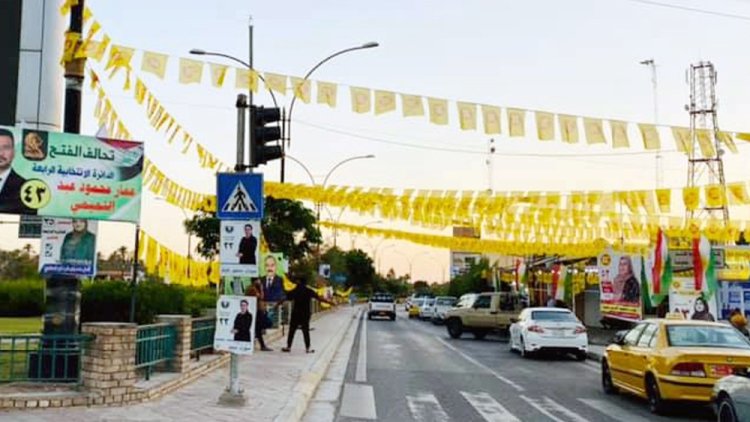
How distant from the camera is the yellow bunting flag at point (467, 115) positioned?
549 inches

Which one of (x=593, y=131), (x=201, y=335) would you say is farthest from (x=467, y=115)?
(x=201, y=335)

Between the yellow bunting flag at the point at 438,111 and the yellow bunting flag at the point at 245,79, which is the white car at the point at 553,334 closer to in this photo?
the yellow bunting flag at the point at 438,111

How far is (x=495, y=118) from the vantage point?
46.1ft

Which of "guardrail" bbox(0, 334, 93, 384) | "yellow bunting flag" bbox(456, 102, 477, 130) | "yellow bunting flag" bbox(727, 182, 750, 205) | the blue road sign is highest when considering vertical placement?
"yellow bunting flag" bbox(456, 102, 477, 130)

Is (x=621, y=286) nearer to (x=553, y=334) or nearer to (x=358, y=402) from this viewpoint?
(x=553, y=334)

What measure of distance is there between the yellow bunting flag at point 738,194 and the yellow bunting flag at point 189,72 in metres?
11.8

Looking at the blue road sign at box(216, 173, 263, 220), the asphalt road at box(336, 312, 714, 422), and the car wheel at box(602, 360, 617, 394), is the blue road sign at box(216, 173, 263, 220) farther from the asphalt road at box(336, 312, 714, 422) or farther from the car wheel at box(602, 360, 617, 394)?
the car wheel at box(602, 360, 617, 394)

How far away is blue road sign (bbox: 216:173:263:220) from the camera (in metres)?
10.9

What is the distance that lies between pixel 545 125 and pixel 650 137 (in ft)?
6.16

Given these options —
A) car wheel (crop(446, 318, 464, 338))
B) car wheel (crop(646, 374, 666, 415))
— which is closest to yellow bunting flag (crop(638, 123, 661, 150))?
car wheel (crop(646, 374, 666, 415))

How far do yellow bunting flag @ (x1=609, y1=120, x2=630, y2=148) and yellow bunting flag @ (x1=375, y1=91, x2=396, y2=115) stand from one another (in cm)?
388

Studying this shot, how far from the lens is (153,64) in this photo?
12547 millimetres

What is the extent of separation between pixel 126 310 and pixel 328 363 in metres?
4.97

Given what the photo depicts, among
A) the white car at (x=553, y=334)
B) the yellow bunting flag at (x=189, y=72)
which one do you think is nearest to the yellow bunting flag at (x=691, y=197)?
the white car at (x=553, y=334)
